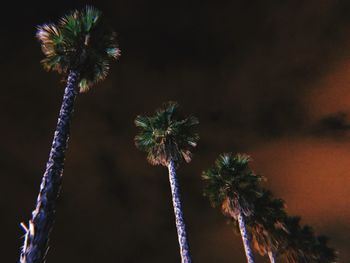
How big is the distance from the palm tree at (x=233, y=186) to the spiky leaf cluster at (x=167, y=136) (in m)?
5.41

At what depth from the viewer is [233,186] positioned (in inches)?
992

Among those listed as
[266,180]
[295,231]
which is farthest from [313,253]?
[266,180]

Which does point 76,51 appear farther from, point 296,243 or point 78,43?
point 296,243

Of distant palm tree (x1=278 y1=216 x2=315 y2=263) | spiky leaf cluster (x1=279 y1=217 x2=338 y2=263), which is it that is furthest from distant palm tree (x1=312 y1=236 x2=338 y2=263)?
distant palm tree (x1=278 y1=216 x2=315 y2=263)

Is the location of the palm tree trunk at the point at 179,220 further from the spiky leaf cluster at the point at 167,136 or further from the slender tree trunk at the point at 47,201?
the slender tree trunk at the point at 47,201

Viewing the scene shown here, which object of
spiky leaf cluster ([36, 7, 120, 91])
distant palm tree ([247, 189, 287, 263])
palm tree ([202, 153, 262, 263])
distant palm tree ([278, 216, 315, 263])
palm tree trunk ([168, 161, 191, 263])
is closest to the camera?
spiky leaf cluster ([36, 7, 120, 91])

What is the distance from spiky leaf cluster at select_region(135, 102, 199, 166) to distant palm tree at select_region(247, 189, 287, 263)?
12721 mm

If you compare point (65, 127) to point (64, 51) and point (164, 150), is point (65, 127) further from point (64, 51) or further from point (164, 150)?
point (164, 150)

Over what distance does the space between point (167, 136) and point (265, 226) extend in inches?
648

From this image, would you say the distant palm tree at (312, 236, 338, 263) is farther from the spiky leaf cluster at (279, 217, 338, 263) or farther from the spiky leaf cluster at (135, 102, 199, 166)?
the spiky leaf cluster at (135, 102, 199, 166)

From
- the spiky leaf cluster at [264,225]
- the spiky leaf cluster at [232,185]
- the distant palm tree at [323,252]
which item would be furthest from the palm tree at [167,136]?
the distant palm tree at [323,252]

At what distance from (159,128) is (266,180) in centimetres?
1188

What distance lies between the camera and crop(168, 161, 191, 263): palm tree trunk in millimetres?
16406

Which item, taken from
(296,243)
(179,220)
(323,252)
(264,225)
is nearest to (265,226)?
(264,225)
